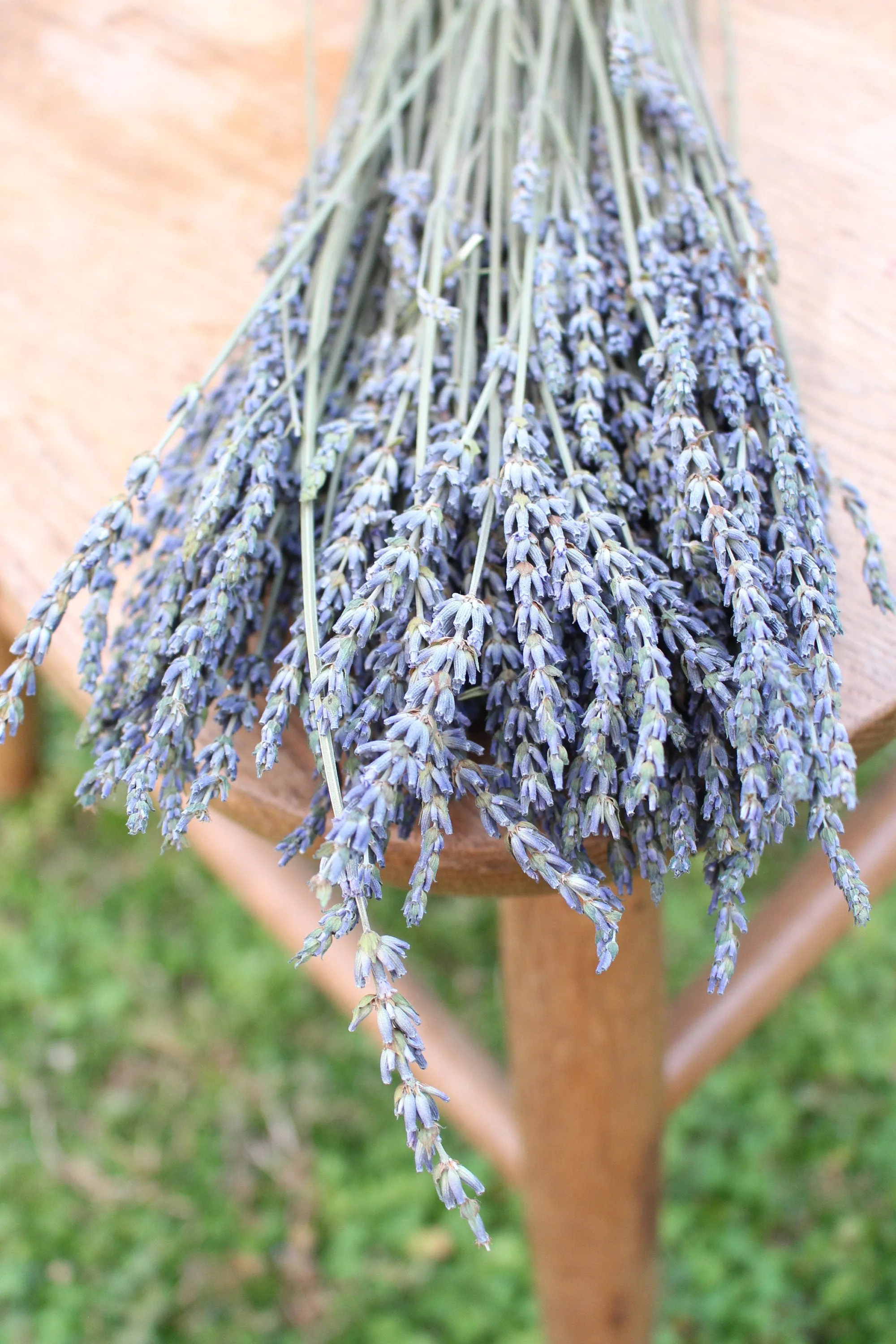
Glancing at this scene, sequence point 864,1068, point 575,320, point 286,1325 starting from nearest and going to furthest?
point 575,320, point 286,1325, point 864,1068

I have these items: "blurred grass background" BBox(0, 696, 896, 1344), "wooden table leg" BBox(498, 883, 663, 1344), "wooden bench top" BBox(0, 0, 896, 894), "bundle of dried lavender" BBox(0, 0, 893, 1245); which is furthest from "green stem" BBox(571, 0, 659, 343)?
"blurred grass background" BBox(0, 696, 896, 1344)

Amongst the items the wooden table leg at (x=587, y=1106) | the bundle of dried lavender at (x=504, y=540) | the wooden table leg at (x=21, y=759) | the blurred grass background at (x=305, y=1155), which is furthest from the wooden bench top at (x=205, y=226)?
the blurred grass background at (x=305, y=1155)

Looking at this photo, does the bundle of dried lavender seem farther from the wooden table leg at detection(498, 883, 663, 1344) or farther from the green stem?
the wooden table leg at detection(498, 883, 663, 1344)

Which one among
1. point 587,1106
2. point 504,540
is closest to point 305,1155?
point 587,1106

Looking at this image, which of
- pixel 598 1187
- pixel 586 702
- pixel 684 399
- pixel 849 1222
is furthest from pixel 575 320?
pixel 849 1222

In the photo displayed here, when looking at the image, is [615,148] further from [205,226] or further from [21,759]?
[21,759]

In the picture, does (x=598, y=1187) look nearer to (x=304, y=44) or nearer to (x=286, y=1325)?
(x=286, y=1325)

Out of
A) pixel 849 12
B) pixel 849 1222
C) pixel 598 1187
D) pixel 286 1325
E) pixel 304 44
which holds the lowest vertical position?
pixel 849 1222
